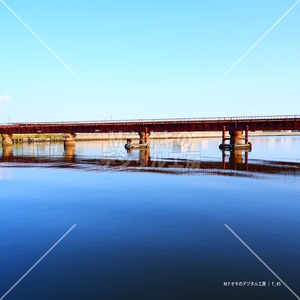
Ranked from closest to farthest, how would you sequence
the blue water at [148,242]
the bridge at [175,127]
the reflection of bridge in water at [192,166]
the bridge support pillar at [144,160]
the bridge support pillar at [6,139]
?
the blue water at [148,242], the reflection of bridge in water at [192,166], the bridge support pillar at [144,160], the bridge at [175,127], the bridge support pillar at [6,139]

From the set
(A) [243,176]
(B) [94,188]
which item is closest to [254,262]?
(B) [94,188]

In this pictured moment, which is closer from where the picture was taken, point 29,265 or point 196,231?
point 29,265

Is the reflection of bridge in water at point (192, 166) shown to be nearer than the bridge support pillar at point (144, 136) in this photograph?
Yes

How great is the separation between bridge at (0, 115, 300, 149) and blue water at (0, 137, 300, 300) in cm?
4889

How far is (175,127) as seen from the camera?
253 ft

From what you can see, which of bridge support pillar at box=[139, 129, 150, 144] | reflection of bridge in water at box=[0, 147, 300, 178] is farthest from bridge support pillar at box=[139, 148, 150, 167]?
bridge support pillar at box=[139, 129, 150, 144]

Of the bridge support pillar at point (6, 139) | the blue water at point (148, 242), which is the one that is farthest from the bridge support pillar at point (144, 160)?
the bridge support pillar at point (6, 139)

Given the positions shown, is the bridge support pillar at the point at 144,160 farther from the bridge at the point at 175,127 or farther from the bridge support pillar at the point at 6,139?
the bridge support pillar at the point at 6,139

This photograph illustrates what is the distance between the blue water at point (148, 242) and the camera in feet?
27.3

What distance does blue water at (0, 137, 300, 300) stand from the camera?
8.31 meters

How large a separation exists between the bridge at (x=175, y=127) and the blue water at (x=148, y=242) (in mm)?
48888

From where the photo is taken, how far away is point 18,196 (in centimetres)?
2173

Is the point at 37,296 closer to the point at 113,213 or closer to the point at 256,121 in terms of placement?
the point at 113,213

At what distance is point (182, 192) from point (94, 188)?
803 centimetres
